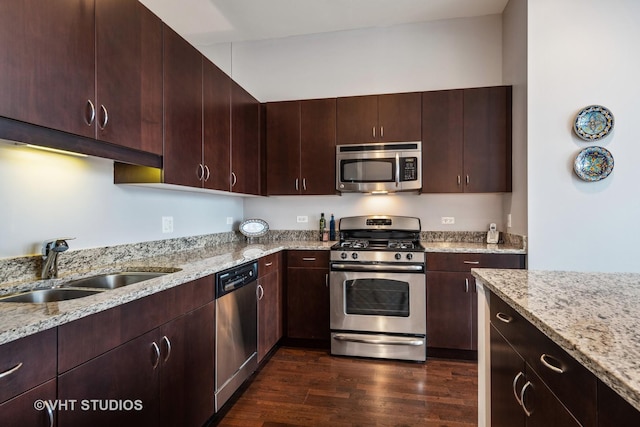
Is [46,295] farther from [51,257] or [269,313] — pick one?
[269,313]

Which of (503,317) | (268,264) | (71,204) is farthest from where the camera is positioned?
(268,264)

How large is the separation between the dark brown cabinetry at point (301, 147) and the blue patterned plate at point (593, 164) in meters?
1.90

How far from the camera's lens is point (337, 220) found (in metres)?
3.47

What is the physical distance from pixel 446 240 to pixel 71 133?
9.71ft

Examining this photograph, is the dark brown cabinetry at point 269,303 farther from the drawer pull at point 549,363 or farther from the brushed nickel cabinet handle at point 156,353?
the drawer pull at point 549,363

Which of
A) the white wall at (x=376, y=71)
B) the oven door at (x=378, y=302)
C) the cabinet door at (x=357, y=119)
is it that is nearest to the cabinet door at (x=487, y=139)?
the white wall at (x=376, y=71)

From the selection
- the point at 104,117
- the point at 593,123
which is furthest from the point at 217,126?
the point at 593,123

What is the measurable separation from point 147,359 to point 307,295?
5.49 feet

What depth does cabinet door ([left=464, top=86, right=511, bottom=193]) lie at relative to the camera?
2852 mm

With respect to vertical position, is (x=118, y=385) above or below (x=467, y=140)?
below

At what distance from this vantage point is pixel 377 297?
2768 mm

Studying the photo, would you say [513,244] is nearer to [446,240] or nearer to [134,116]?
[446,240]

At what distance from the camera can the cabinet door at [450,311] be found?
8.77ft

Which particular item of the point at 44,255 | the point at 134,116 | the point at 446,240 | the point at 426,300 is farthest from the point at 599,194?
the point at 44,255
